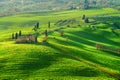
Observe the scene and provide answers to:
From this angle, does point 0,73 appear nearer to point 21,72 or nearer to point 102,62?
point 21,72

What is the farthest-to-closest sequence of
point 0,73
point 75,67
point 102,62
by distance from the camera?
point 102,62 → point 75,67 → point 0,73

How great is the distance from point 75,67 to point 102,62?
97.4 feet

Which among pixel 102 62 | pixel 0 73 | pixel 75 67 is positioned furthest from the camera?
pixel 102 62

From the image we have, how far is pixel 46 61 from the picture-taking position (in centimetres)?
15225

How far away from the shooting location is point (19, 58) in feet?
504

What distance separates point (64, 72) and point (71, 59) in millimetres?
19610

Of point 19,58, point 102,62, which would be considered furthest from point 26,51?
point 102,62

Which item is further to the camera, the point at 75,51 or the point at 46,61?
the point at 75,51

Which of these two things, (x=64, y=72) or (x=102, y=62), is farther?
(x=102, y=62)

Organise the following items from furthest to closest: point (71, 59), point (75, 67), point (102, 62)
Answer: point (102, 62) → point (71, 59) → point (75, 67)

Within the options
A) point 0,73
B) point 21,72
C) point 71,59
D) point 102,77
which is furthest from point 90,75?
point 0,73

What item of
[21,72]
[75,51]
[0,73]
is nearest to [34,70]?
[21,72]

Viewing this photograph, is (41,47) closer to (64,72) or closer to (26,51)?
(26,51)

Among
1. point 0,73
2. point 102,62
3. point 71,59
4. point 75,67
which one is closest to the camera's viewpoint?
point 0,73
